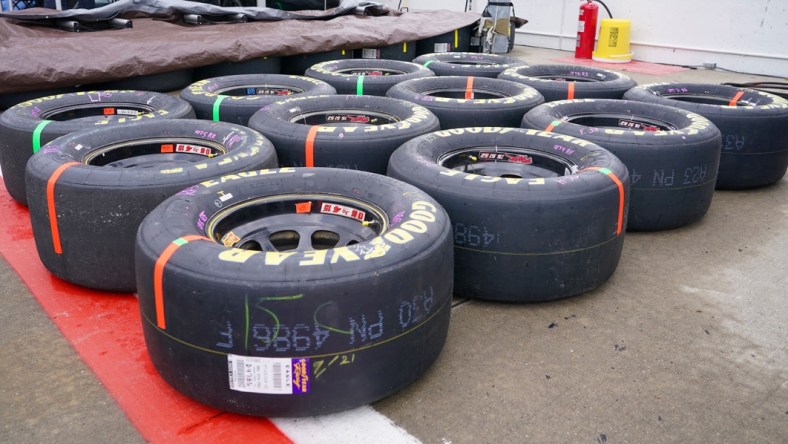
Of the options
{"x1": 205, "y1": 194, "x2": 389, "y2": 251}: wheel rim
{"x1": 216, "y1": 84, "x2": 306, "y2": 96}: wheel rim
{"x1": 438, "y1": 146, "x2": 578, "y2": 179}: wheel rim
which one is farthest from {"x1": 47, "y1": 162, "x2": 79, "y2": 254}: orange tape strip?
{"x1": 216, "y1": 84, "x2": 306, "y2": 96}: wheel rim

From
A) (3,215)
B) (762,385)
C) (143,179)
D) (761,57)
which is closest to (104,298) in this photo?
(143,179)

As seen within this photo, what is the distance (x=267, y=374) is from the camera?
2.15 meters

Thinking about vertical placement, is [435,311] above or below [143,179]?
below

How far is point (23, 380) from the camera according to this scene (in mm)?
2482

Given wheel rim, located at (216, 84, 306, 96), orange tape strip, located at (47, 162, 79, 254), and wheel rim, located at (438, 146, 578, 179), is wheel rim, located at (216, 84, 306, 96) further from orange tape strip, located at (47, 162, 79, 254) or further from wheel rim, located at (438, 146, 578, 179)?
orange tape strip, located at (47, 162, 79, 254)

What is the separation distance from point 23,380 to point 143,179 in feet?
3.11

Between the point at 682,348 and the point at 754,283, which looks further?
the point at 754,283

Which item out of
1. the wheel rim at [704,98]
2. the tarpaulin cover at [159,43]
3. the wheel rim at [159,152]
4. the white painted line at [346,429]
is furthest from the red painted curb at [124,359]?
the wheel rim at [704,98]

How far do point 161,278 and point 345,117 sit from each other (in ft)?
8.13

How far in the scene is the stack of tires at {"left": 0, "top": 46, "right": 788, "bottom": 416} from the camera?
2.14m

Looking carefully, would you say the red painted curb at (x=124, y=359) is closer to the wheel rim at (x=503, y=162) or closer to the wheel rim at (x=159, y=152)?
the wheel rim at (x=159, y=152)

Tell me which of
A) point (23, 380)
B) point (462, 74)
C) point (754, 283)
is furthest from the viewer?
point (462, 74)

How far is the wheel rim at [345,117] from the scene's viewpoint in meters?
4.35

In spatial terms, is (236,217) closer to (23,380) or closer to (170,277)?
(170,277)
